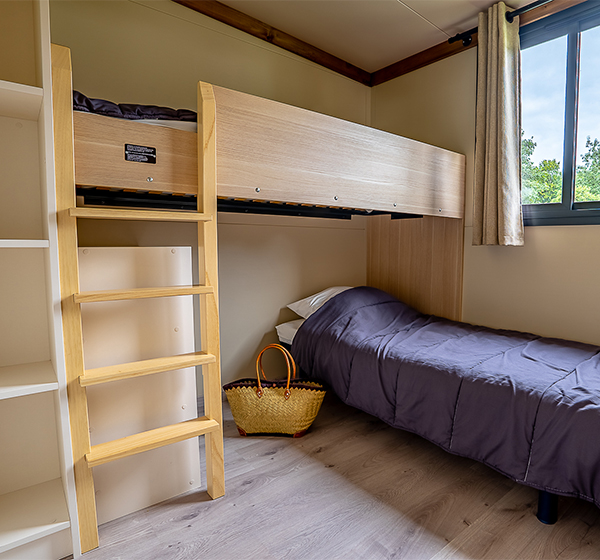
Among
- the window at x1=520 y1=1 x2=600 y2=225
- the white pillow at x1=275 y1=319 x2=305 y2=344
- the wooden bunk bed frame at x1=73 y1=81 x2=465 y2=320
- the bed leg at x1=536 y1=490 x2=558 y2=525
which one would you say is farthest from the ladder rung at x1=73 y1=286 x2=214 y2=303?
the window at x1=520 y1=1 x2=600 y2=225

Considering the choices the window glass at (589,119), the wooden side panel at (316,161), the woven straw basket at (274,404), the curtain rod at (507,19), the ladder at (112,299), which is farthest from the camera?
the curtain rod at (507,19)

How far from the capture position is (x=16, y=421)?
1358mm

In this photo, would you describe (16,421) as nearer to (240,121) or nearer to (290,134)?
(240,121)

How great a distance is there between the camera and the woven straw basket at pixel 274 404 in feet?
6.36

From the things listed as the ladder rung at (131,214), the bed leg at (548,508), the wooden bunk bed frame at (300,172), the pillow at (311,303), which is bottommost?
the bed leg at (548,508)

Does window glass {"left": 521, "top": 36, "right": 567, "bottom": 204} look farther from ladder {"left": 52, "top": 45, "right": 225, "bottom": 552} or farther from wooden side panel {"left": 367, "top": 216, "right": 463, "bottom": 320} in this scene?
ladder {"left": 52, "top": 45, "right": 225, "bottom": 552}

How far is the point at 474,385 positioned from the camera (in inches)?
61.7

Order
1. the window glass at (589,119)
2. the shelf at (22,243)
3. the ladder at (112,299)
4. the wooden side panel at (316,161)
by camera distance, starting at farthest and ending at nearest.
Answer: the window glass at (589,119)
the wooden side panel at (316,161)
the ladder at (112,299)
the shelf at (22,243)

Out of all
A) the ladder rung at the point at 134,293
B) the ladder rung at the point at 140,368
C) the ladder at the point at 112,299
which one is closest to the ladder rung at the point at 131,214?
the ladder at the point at 112,299

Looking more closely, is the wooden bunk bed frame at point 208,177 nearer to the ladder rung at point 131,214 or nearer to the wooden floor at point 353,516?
the ladder rung at point 131,214

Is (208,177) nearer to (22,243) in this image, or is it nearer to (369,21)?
(22,243)

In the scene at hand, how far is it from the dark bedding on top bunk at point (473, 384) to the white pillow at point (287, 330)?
0.51 ft

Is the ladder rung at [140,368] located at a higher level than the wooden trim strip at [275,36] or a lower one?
lower

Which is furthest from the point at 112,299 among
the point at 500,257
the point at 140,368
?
the point at 500,257
